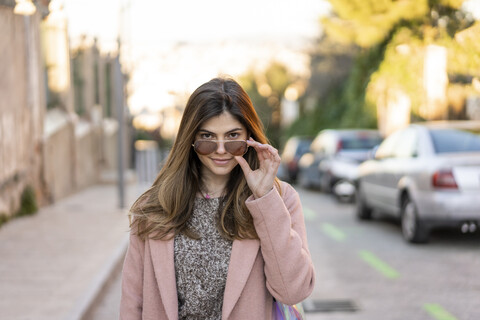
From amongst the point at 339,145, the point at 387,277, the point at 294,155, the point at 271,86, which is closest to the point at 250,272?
the point at 387,277

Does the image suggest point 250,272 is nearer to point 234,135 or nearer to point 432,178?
point 234,135

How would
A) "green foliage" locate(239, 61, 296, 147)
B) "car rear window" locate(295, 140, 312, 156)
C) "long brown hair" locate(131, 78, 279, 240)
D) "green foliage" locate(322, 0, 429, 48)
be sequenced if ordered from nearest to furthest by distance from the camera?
"long brown hair" locate(131, 78, 279, 240), "green foliage" locate(322, 0, 429, 48), "car rear window" locate(295, 140, 312, 156), "green foliage" locate(239, 61, 296, 147)

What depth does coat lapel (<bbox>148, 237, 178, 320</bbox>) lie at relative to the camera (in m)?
2.32

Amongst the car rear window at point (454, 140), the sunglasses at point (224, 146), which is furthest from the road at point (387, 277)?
the sunglasses at point (224, 146)

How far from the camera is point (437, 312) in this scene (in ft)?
17.6

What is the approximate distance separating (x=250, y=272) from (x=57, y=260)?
5545 mm

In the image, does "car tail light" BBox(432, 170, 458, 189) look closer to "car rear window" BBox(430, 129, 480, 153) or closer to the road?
"car rear window" BBox(430, 129, 480, 153)

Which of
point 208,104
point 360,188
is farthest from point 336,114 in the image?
point 208,104

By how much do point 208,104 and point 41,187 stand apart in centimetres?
1138

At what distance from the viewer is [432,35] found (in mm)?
19266

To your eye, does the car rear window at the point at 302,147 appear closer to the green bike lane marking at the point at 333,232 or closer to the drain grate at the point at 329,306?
the green bike lane marking at the point at 333,232

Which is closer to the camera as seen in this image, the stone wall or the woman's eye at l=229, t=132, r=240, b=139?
the woman's eye at l=229, t=132, r=240, b=139

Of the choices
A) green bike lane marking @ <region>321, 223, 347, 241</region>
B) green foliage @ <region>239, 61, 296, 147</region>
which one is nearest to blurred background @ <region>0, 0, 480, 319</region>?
green bike lane marking @ <region>321, 223, 347, 241</region>

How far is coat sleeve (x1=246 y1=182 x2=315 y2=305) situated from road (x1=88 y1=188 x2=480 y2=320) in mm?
3170
